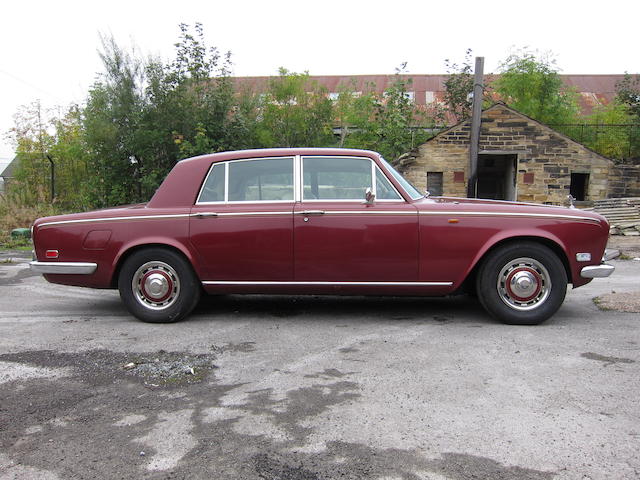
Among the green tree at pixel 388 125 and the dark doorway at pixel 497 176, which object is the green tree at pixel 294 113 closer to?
the green tree at pixel 388 125

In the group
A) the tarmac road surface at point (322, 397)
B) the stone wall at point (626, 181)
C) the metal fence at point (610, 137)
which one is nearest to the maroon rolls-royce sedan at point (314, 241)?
the tarmac road surface at point (322, 397)

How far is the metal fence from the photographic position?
2252cm

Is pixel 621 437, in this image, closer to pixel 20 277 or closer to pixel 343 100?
pixel 20 277

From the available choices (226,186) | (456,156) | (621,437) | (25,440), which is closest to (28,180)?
(456,156)

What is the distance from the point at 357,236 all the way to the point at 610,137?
22.7 m

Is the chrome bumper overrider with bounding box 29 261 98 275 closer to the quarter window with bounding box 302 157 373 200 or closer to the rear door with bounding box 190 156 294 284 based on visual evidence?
the rear door with bounding box 190 156 294 284

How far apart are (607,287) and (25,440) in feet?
22.4

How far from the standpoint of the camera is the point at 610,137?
23.1 meters

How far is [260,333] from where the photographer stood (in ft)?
15.2

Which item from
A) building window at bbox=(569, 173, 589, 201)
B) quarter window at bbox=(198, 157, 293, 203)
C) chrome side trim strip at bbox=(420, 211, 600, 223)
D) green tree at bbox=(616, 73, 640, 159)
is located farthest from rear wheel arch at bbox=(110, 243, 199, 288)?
green tree at bbox=(616, 73, 640, 159)

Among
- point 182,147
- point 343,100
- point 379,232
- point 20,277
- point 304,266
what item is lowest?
point 20,277

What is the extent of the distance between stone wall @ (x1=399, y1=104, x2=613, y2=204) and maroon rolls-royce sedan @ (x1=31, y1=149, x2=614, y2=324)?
1229 cm

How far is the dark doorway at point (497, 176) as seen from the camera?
58.5 feet

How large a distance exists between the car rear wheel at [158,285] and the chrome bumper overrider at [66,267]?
30 centimetres
